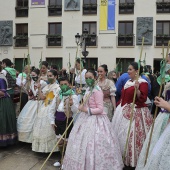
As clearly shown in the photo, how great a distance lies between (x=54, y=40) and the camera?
18641 mm

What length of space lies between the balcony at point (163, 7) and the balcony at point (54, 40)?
7.36 meters

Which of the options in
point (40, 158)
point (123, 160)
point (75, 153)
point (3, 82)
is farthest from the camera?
point (3, 82)

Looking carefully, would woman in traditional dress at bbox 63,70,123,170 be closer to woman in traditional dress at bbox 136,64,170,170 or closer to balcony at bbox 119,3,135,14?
woman in traditional dress at bbox 136,64,170,170

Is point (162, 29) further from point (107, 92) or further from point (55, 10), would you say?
point (107, 92)

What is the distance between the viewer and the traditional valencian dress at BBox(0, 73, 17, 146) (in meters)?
4.55

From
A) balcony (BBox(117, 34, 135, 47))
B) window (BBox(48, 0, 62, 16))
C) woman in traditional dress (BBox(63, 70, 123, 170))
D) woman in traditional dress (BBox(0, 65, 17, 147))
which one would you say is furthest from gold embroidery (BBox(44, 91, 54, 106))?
window (BBox(48, 0, 62, 16))

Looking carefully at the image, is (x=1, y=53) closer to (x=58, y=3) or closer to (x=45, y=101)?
(x=58, y=3)

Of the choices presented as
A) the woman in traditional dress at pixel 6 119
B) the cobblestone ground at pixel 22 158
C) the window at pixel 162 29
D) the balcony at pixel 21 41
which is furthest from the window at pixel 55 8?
the cobblestone ground at pixel 22 158

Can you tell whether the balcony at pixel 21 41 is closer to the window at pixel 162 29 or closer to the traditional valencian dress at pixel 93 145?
the window at pixel 162 29

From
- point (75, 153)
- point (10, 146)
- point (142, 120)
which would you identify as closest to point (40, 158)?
point (10, 146)

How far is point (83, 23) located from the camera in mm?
18344

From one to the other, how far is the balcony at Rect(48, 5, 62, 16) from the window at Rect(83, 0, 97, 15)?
1.90m

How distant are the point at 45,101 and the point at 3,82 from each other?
0.88 meters

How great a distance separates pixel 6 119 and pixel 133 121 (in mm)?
2413
